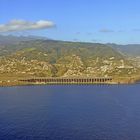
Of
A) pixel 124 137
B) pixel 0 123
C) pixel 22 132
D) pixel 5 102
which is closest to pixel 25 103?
pixel 5 102

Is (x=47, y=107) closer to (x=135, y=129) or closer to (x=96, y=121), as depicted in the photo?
(x=96, y=121)

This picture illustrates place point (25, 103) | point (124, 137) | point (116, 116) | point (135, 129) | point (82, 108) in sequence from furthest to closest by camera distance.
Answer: point (25, 103)
point (82, 108)
point (116, 116)
point (135, 129)
point (124, 137)

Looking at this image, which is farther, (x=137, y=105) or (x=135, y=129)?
(x=137, y=105)

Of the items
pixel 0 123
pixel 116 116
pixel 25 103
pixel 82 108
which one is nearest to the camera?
pixel 0 123

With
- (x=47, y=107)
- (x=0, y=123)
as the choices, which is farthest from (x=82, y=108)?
(x=0, y=123)

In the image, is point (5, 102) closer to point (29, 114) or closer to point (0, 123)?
point (29, 114)

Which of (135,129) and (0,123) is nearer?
(135,129)
